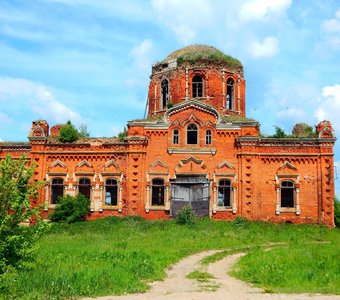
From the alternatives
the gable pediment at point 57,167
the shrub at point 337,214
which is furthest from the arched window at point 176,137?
the shrub at point 337,214

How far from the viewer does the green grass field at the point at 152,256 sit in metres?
12.5

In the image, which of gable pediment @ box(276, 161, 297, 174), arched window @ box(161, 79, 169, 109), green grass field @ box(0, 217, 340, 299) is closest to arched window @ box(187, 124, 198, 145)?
arched window @ box(161, 79, 169, 109)

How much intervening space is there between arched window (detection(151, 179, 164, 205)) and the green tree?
1722 cm

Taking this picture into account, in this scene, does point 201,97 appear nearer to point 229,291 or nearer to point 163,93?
point 163,93

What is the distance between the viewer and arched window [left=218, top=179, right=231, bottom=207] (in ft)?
93.8

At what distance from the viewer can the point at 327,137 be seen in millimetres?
28156

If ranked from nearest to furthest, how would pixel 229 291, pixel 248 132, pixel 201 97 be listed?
pixel 229 291
pixel 248 132
pixel 201 97

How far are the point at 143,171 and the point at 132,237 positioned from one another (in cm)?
642

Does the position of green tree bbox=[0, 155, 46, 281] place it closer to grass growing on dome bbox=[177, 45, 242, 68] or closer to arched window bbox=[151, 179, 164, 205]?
arched window bbox=[151, 179, 164, 205]

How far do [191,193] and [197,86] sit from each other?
7.76 meters

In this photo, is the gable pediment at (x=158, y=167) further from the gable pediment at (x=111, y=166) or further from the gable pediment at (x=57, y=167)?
the gable pediment at (x=57, y=167)

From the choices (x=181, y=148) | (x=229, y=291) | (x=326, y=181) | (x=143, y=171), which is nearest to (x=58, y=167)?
(x=143, y=171)

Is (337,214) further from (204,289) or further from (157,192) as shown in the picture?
(204,289)

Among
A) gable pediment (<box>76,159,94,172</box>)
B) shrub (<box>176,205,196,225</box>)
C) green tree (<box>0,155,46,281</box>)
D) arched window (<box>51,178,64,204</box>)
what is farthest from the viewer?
arched window (<box>51,178,64,204</box>)
